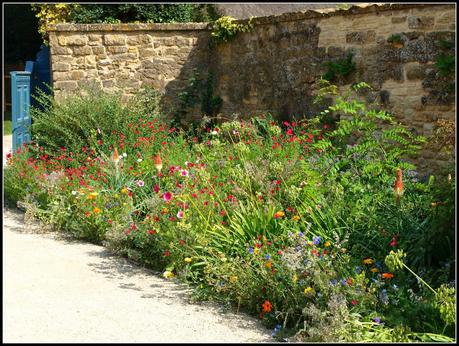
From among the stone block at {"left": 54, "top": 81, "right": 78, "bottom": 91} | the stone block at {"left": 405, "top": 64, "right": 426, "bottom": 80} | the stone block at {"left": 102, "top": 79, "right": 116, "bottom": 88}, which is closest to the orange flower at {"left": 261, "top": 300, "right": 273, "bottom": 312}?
the stone block at {"left": 405, "top": 64, "right": 426, "bottom": 80}

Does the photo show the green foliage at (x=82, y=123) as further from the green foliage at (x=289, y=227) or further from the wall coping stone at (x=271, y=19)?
the wall coping stone at (x=271, y=19)

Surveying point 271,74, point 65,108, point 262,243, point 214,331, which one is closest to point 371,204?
point 262,243

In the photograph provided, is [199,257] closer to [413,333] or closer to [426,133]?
[413,333]

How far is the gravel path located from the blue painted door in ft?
14.5

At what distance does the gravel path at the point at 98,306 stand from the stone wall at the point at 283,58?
3.53 meters

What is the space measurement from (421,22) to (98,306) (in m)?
4.63

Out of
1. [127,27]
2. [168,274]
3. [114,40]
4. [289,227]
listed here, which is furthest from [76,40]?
[289,227]

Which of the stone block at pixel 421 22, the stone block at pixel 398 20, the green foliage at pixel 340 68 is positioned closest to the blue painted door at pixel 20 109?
the green foliage at pixel 340 68

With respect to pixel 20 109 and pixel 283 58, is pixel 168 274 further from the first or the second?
pixel 20 109

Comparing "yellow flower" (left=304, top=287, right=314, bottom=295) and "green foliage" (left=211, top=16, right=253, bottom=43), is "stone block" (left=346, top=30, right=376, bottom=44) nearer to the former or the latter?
"green foliage" (left=211, top=16, right=253, bottom=43)

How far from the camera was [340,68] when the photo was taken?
27.5ft

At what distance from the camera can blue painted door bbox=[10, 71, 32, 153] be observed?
34.6ft

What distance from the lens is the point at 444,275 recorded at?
14.8 ft

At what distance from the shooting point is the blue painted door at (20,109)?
415 inches
